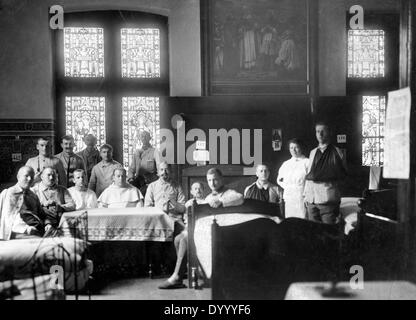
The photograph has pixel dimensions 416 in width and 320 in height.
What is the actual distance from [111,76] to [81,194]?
3.57 feet

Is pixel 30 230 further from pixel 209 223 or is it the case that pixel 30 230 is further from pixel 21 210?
pixel 209 223

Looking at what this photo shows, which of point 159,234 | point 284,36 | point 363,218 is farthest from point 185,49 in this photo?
point 363,218

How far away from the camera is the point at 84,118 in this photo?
4160mm

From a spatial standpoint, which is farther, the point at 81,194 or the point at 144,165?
the point at 144,165

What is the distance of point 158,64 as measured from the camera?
4.71 metres

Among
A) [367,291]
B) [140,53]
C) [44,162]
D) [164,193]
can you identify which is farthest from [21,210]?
[367,291]

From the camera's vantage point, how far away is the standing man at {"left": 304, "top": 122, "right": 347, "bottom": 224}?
3289 millimetres

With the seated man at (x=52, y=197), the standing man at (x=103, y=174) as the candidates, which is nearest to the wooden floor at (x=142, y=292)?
the seated man at (x=52, y=197)

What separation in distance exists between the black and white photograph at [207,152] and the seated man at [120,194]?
18 millimetres

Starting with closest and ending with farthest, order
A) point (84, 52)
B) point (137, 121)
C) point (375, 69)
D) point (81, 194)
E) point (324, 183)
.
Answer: point (324, 183), point (375, 69), point (84, 52), point (81, 194), point (137, 121)

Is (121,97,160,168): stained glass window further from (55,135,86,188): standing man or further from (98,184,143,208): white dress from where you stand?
(55,135,86,188): standing man
